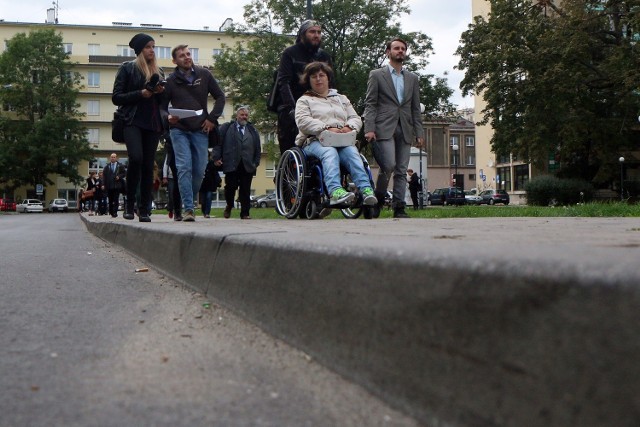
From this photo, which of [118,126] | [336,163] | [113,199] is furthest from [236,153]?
[113,199]

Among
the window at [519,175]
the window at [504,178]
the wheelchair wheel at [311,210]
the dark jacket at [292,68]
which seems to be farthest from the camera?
the window at [504,178]

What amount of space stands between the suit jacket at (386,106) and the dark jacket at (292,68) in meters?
0.70

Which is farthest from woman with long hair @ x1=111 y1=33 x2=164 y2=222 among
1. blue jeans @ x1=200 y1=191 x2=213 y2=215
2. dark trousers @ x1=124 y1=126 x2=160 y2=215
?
blue jeans @ x1=200 y1=191 x2=213 y2=215

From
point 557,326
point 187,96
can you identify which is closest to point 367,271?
point 557,326

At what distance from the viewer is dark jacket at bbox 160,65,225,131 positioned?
7.43 metres

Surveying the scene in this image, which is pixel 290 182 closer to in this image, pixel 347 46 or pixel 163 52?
pixel 347 46

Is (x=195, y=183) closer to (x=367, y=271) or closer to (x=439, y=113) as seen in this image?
(x=367, y=271)

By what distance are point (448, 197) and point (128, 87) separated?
50.1 metres

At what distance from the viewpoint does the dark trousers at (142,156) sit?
7.39m

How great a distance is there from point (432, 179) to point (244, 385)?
84799 millimetres

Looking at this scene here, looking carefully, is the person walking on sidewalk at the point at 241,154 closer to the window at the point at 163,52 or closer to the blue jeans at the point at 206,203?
the blue jeans at the point at 206,203

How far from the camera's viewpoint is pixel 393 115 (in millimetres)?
7805

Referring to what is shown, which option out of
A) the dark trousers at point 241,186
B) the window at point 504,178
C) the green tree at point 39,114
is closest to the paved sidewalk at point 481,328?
the dark trousers at point 241,186

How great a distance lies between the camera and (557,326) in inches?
43.3
